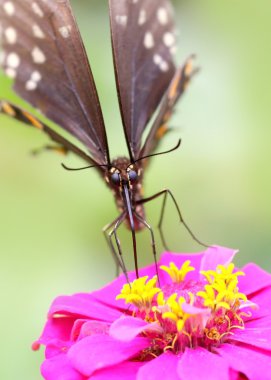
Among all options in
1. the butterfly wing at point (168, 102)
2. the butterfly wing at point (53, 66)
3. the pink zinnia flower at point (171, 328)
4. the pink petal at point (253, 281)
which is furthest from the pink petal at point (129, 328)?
the butterfly wing at point (168, 102)

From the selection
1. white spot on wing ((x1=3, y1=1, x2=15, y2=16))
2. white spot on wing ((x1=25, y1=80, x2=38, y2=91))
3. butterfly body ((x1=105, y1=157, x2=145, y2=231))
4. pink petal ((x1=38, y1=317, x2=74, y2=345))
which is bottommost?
pink petal ((x1=38, y1=317, x2=74, y2=345))

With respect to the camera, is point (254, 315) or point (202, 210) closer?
point (254, 315)

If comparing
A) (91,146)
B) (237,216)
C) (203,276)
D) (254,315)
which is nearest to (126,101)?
(91,146)

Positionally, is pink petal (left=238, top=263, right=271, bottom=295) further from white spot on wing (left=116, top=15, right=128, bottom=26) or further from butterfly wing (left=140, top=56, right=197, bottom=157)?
white spot on wing (left=116, top=15, right=128, bottom=26)

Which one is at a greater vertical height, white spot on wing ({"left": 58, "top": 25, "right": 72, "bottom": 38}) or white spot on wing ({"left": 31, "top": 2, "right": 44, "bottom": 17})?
white spot on wing ({"left": 31, "top": 2, "right": 44, "bottom": 17})

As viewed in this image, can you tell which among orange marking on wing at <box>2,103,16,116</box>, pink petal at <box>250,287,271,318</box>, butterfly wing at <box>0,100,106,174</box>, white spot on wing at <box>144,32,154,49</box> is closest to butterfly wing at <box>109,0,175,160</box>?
white spot on wing at <box>144,32,154,49</box>

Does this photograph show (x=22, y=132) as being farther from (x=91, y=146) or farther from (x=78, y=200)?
(x=91, y=146)

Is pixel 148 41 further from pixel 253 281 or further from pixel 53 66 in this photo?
pixel 253 281
